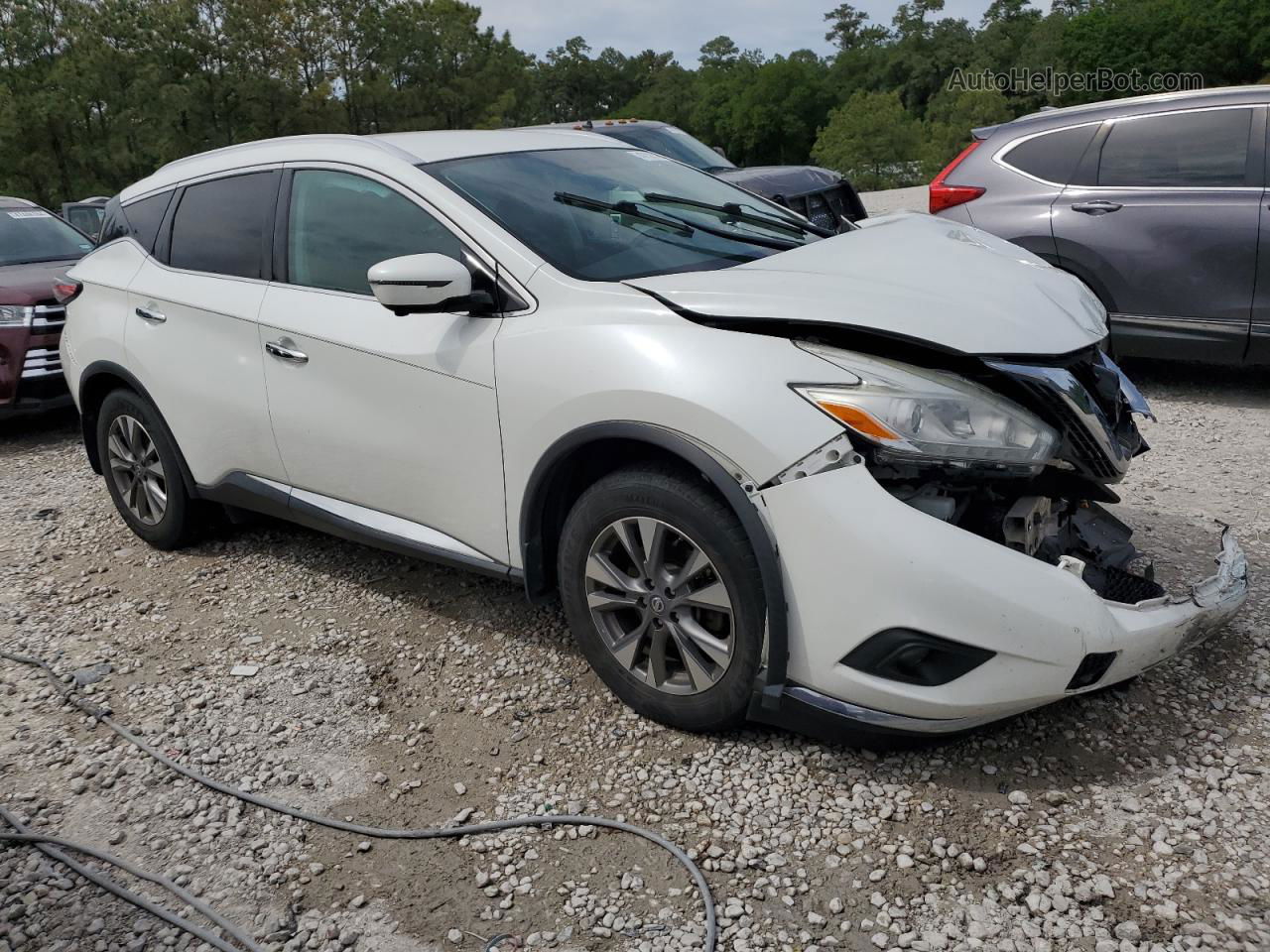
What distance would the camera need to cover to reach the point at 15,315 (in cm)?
735

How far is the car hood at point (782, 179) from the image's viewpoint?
8.48m

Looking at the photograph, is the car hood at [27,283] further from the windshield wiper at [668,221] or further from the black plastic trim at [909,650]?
the black plastic trim at [909,650]

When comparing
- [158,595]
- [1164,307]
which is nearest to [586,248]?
[158,595]

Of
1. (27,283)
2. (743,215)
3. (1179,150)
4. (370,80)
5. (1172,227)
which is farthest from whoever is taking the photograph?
(370,80)

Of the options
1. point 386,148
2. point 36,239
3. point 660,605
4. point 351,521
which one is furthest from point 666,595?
point 36,239

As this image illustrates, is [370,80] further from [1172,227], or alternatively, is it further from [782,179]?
[1172,227]

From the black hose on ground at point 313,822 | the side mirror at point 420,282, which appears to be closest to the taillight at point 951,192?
the side mirror at point 420,282

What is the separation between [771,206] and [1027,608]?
2.23m

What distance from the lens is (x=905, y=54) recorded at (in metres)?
88.7

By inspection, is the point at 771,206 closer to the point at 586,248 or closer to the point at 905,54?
the point at 586,248

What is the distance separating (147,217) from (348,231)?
1524mm

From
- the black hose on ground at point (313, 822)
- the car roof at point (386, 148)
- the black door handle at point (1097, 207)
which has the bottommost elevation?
the black hose on ground at point (313, 822)

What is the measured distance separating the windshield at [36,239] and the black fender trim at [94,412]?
12.7 feet

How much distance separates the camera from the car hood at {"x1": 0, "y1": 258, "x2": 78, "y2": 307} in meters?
7.40
